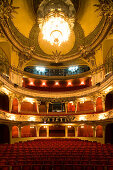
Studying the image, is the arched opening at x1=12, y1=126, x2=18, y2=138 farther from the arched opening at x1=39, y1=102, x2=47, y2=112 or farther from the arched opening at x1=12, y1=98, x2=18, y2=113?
the arched opening at x1=39, y1=102, x2=47, y2=112

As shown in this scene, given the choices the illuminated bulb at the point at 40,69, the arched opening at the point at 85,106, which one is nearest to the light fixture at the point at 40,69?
the illuminated bulb at the point at 40,69

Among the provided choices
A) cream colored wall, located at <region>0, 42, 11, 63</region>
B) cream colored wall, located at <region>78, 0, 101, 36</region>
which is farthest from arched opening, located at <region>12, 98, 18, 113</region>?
cream colored wall, located at <region>78, 0, 101, 36</region>

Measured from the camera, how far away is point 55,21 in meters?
19.9

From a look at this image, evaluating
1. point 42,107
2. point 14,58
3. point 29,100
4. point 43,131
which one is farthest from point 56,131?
point 14,58

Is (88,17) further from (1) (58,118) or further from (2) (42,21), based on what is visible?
(1) (58,118)

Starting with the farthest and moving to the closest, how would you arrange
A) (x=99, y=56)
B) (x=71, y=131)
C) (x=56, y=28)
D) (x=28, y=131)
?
(x=71, y=131), (x=28, y=131), (x=99, y=56), (x=56, y=28)

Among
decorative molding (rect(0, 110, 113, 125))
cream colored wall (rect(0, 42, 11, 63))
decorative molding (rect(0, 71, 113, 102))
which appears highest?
cream colored wall (rect(0, 42, 11, 63))

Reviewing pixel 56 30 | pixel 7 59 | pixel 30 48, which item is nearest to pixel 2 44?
pixel 7 59

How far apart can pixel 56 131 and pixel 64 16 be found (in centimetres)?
1956

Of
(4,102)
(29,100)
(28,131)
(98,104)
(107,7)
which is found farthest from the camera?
(29,100)

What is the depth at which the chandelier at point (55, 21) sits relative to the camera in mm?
19547

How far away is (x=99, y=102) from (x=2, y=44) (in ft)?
58.9

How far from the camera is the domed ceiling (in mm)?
19656

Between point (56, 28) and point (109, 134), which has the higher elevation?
point (56, 28)
